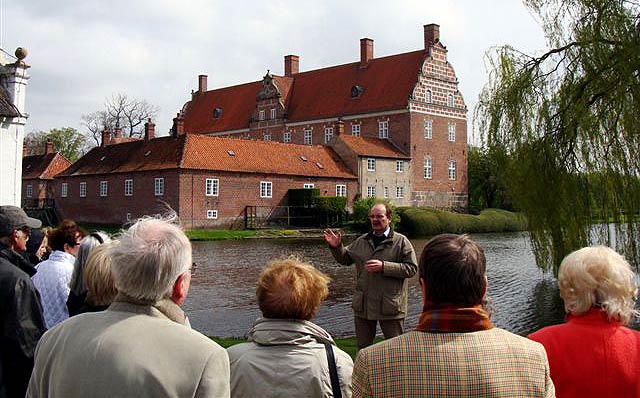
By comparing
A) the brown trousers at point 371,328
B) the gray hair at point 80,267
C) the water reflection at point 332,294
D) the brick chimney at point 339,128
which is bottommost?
the water reflection at point 332,294

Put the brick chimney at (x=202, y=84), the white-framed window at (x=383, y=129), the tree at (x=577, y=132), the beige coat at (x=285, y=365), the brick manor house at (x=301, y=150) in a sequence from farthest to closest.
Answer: the brick chimney at (x=202, y=84)
the white-framed window at (x=383, y=129)
the brick manor house at (x=301, y=150)
the tree at (x=577, y=132)
the beige coat at (x=285, y=365)

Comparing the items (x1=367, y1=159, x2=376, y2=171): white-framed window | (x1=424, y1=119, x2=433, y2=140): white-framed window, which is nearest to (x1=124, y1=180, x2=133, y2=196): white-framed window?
(x1=367, y1=159, x2=376, y2=171): white-framed window

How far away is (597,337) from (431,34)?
1891 inches

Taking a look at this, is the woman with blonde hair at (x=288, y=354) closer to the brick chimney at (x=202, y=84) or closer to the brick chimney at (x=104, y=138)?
the brick chimney at (x=104, y=138)

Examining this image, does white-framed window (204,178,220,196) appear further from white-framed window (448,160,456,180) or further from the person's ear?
the person's ear

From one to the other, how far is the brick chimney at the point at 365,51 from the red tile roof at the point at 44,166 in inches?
1041

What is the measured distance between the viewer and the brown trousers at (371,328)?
6.10 meters

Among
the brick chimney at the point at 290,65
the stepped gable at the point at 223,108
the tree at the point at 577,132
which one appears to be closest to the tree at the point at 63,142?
the stepped gable at the point at 223,108

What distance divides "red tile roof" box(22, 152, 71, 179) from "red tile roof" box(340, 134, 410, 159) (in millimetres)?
24290

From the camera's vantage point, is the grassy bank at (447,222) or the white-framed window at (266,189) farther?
the white-framed window at (266,189)

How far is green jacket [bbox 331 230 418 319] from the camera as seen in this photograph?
604 centimetres

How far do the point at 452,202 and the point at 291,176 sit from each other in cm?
1565

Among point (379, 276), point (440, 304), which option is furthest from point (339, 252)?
point (440, 304)

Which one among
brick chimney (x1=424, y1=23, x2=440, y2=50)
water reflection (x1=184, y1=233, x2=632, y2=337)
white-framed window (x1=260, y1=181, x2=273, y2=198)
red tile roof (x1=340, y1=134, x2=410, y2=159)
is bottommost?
water reflection (x1=184, y1=233, x2=632, y2=337)
